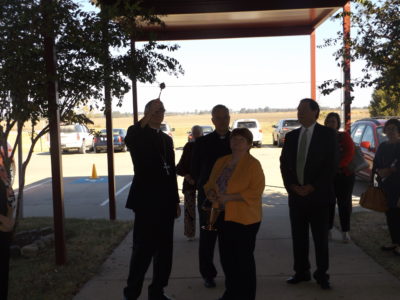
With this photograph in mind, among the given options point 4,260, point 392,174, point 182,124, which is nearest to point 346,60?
point 392,174

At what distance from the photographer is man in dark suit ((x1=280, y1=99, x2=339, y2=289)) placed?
14.8 ft

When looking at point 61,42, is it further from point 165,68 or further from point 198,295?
point 198,295

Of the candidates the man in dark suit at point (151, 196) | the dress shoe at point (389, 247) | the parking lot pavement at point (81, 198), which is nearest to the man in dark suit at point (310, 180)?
the man in dark suit at point (151, 196)

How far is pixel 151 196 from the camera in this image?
4.00 m

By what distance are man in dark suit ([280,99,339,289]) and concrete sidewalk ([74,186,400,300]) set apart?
0.78 feet

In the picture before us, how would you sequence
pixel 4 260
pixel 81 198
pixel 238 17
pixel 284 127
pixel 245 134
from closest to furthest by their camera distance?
pixel 4 260
pixel 245 134
pixel 238 17
pixel 81 198
pixel 284 127

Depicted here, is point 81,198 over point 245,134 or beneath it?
beneath

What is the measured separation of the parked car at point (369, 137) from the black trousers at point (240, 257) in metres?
7.55

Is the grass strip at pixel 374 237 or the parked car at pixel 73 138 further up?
Answer: the parked car at pixel 73 138

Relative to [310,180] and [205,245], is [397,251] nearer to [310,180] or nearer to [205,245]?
[310,180]

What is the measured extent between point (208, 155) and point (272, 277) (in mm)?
1622

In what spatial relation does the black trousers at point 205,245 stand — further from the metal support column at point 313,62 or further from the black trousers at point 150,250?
the metal support column at point 313,62

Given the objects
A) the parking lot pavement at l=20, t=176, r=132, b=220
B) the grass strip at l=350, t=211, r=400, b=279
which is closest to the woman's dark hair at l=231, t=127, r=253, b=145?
the grass strip at l=350, t=211, r=400, b=279

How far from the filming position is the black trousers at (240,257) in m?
3.79
